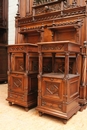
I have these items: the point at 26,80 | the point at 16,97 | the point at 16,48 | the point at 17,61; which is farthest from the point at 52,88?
the point at 17,61

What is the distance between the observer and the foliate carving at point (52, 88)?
1912mm

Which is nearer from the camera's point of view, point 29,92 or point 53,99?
point 53,99

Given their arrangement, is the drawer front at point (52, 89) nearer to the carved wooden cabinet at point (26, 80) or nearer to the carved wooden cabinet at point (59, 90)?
the carved wooden cabinet at point (59, 90)

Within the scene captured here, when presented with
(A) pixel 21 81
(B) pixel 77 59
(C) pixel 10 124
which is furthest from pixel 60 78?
(C) pixel 10 124

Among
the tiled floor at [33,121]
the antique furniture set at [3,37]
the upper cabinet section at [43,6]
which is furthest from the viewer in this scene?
the antique furniture set at [3,37]

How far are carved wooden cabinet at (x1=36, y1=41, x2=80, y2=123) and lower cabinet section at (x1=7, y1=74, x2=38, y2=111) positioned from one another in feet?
0.96

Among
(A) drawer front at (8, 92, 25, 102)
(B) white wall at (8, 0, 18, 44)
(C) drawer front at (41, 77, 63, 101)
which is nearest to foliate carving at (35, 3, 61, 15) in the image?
(B) white wall at (8, 0, 18, 44)

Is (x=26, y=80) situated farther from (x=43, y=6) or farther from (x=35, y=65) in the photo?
(x=43, y=6)

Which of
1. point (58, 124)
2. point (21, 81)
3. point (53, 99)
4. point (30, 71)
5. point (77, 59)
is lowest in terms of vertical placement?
point (58, 124)

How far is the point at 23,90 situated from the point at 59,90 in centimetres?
69

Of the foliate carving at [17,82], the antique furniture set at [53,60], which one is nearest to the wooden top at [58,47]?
the antique furniture set at [53,60]

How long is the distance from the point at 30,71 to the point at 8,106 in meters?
0.78

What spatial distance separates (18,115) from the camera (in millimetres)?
2059

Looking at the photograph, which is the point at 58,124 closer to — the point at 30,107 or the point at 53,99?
the point at 53,99
